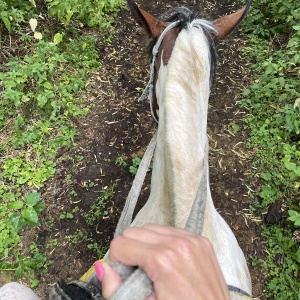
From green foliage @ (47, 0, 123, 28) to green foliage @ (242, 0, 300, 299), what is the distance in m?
1.92

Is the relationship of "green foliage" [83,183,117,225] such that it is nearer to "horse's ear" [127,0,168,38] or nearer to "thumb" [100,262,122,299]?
"horse's ear" [127,0,168,38]

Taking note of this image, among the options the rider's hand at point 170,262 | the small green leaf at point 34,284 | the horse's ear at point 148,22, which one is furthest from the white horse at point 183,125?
the small green leaf at point 34,284

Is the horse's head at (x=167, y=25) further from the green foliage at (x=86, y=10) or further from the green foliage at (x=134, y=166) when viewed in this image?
the green foliage at (x=86, y=10)

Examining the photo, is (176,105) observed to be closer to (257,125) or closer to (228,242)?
(228,242)

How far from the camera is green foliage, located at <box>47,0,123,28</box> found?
3801mm

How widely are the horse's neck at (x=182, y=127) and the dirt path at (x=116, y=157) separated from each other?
1575mm

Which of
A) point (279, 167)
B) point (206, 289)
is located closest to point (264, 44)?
point (279, 167)

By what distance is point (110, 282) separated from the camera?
2.46 feet

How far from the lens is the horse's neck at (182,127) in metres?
1.36

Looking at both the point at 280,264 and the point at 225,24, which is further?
the point at 280,264

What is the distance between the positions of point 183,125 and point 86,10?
138 inches

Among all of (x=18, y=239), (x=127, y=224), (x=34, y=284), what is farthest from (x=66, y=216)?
(x=127, y=224)

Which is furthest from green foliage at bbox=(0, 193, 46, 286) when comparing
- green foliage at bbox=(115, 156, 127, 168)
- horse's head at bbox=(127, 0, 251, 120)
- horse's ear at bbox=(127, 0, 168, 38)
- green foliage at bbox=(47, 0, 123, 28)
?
green foliage at bbox=(47, 0, 123, 28)

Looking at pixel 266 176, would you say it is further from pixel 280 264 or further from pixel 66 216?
pixel 66 216
